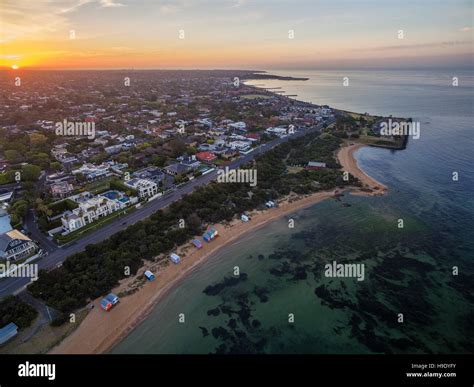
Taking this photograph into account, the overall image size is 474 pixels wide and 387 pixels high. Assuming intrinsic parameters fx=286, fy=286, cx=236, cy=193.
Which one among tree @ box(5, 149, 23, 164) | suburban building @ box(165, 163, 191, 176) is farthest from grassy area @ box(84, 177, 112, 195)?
tree @ box(5, 149, 23, 164)

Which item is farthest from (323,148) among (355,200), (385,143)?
(355,200)

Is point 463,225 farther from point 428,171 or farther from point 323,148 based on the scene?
point 323,148

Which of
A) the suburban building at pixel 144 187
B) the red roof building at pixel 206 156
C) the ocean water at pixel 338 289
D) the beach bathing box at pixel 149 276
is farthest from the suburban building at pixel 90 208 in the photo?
the red roof building at pixel 206 156

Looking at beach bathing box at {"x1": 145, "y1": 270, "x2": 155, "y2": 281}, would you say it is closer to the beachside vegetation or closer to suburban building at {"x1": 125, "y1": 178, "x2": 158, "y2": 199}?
the beachside vegetation

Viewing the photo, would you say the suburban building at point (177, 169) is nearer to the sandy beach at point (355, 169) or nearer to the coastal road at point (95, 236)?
the coastal road at point (95, 236)

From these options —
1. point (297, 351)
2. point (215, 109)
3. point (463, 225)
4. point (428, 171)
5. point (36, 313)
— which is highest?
point (215, 109)

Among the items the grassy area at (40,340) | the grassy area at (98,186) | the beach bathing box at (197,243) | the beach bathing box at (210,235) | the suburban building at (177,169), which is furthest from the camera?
the suburban building at (177,169)
